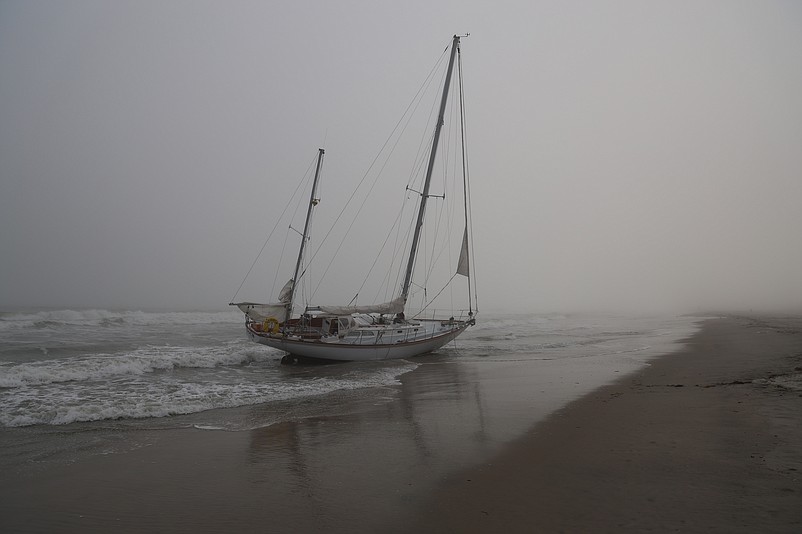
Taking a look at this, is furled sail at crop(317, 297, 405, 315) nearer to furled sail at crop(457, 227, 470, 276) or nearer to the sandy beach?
furled sail at crop(457, 227, 470, 276)

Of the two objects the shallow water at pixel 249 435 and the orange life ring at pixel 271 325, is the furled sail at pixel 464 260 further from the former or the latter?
the orange life ring at pixel 271 325

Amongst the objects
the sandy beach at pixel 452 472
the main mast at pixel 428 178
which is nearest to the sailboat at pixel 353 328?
the main mast at pixel 428 178

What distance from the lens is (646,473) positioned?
6.17 metres

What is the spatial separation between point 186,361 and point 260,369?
11.9 ft

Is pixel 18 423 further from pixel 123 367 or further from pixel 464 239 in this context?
pixel 464 239

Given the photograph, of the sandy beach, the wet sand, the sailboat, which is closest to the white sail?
the sailboat

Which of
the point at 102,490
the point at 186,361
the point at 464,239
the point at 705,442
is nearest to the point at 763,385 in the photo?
the point at 705,442

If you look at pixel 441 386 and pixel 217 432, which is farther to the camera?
pixel 441 386

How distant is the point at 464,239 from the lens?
27.4m

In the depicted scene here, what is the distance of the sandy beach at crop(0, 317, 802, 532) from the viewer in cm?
507

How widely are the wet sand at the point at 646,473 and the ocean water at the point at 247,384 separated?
147 centimetres

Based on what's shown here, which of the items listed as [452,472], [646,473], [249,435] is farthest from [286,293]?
[646,473]

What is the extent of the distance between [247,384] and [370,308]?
10.2 metres

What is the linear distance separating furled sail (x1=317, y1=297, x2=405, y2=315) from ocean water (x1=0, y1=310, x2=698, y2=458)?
2.97m
